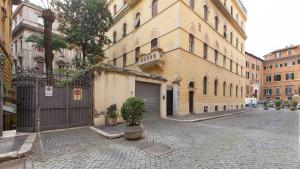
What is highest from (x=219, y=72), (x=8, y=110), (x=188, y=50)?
(x=188, y=50)

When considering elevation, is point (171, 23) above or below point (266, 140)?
above

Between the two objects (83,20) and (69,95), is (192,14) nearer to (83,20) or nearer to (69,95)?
(83,20)

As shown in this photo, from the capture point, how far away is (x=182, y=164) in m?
4.80

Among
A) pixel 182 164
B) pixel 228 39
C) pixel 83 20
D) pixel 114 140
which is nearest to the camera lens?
pixel 182 164

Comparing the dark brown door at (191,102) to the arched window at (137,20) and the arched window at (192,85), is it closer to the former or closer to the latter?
the arched window at (192,85)

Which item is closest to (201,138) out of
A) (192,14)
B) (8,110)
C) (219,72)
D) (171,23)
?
(8,110)

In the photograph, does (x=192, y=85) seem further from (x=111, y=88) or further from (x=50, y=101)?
(x=50, y=101)

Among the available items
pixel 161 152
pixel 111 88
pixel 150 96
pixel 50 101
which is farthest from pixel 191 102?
pixel 50 101

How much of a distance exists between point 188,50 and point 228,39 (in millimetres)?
12492

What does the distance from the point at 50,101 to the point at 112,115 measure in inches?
126

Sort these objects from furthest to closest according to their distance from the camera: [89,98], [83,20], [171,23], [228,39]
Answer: [228,39] → [83,20] → [171,23] → [89,98]

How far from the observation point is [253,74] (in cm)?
4991

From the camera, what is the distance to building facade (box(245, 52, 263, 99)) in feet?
154

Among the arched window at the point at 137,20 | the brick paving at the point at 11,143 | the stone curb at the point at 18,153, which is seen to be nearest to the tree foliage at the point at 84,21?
the arched window at the point at 137,20
